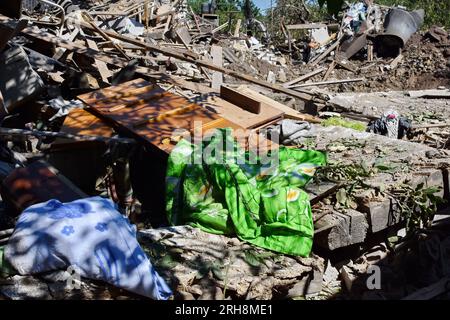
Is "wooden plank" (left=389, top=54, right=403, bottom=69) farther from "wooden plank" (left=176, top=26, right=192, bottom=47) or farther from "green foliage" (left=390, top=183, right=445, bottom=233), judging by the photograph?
"green foliage" (left=390, top=183, right=445, bottom=233)

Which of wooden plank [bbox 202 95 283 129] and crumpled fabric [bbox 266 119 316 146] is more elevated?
wooden plank [bbox 202 95 283 129]

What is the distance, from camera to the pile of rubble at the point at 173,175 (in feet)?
12.2

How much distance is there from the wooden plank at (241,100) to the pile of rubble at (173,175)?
2cm

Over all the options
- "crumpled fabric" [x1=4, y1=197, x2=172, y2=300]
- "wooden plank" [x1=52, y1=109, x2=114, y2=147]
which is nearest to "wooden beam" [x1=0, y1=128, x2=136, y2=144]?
"wooden plank" [x1=52, y1=109, x2=114, y2=147]

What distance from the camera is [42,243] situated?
3336 mm

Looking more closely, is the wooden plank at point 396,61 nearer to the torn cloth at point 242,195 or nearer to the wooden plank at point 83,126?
the torn cloth at point 242,195

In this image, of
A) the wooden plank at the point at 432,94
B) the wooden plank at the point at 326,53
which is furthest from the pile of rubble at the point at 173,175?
the wooden plank at the point at 326,53

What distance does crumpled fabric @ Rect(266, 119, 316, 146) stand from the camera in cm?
612

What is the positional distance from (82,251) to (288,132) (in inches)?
135

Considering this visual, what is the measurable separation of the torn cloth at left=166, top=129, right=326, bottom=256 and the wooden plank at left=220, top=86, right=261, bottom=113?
143 centimetres

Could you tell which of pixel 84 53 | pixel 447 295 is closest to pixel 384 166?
pixel 447 295

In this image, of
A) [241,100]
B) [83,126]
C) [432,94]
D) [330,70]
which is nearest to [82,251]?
[83,126]

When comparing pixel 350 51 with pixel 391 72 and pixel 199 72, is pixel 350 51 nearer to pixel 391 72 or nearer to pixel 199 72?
pixel 391 72
